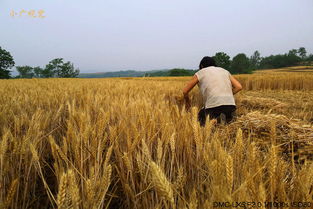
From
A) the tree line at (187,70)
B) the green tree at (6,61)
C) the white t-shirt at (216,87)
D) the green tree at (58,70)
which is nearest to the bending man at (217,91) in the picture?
the white t-shirt at (216,87)

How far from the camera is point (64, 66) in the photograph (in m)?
59.9

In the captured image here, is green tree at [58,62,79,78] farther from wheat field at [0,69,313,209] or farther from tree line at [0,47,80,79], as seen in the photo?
wheat field at [0,69,313,209]

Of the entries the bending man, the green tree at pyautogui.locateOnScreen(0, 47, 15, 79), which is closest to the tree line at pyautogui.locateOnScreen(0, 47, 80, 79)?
the green tree at pyautogui.locateOnScreen(0, 47, 15, 79)

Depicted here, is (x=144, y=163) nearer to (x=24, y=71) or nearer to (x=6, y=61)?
(x=6, y=61)

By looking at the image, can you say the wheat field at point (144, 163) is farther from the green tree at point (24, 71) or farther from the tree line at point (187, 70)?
the green tree at point (24, 71)

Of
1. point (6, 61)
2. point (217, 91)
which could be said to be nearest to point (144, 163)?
point (217, 91)

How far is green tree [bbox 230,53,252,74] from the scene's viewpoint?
160 feet

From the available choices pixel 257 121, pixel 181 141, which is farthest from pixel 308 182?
pixel 257 121

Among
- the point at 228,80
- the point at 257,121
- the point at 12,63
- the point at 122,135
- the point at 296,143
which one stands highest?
the point at 12,63

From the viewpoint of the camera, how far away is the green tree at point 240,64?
160 ft

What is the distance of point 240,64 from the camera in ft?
161

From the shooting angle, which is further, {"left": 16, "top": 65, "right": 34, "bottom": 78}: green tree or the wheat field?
{"left": 16, "top": 65, "right": 34, "bottom": 78}: green tree

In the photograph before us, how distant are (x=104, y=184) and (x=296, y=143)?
155 cm

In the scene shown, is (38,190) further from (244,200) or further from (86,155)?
(244,200)
